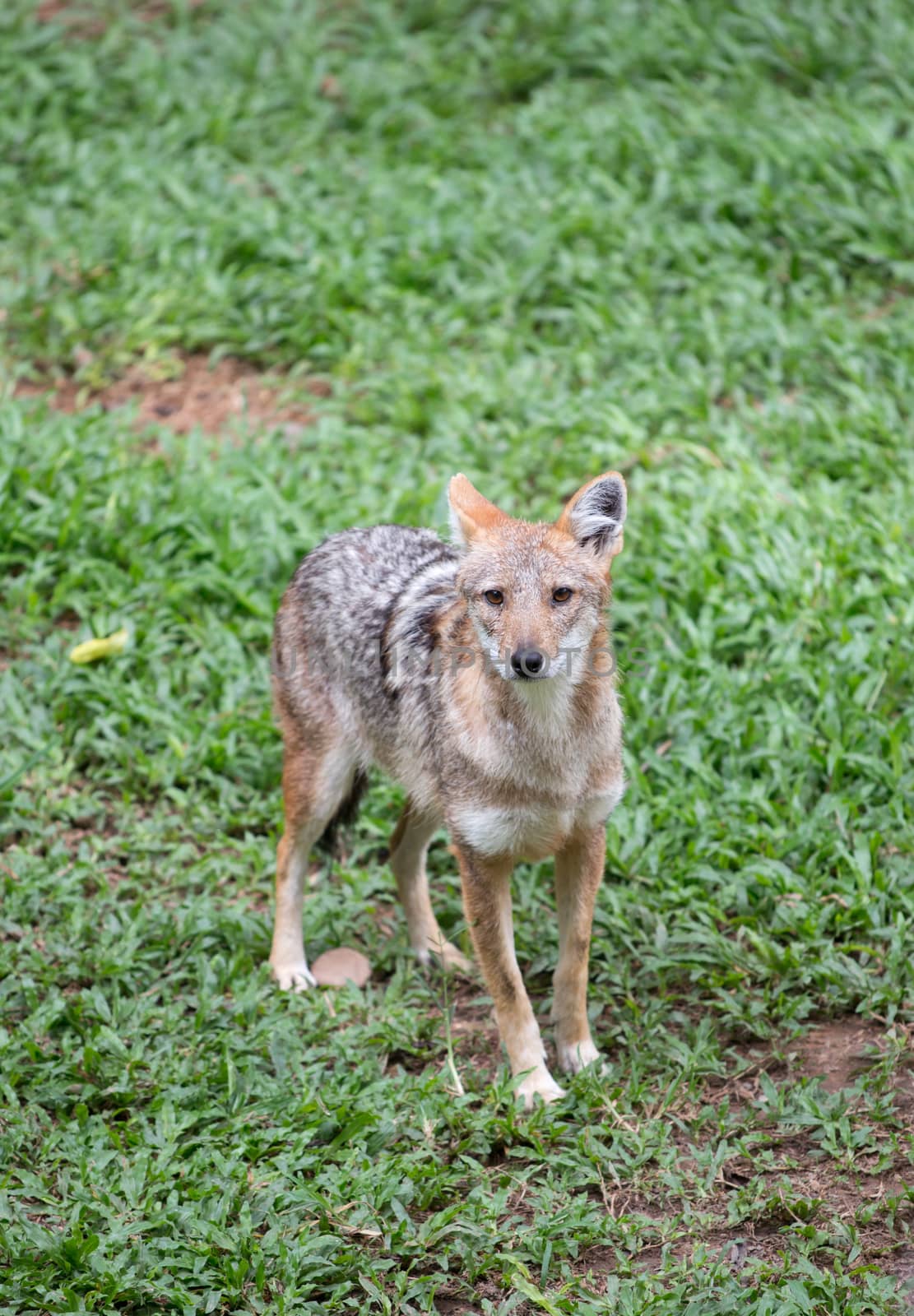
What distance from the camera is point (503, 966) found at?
491 centimetres

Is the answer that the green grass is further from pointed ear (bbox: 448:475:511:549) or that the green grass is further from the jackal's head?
pointed ear (bbox: 448:475:511:549)

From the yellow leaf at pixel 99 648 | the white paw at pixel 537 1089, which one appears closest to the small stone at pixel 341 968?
the white paw at pixel 537 1089

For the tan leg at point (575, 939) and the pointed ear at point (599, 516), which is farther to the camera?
the tan leg at point (575, 939)

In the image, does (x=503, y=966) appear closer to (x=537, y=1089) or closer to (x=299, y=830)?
(x=537, y=1089)

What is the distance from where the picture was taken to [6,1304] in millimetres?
4047

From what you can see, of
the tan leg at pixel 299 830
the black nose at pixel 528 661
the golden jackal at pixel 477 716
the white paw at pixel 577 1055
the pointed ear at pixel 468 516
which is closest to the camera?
the black nose at pixel 528 661

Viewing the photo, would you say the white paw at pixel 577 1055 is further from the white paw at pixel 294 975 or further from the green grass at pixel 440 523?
the white paw at pixel 294 975

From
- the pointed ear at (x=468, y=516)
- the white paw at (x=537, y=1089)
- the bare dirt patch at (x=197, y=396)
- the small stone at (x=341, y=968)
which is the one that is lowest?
the small stone at (x=341, y=968)

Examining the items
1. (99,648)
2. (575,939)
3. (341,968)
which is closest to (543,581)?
(575,939)

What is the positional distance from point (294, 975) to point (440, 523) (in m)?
2.63

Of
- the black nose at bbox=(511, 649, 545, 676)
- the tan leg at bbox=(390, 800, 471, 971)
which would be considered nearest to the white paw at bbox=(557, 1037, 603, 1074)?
the tan leg at bbox=(390, 800, 471, 971)

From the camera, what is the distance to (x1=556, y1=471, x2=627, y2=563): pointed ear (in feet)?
15.2

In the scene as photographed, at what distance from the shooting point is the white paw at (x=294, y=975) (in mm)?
5578

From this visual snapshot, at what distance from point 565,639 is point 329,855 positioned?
190 centimetres
